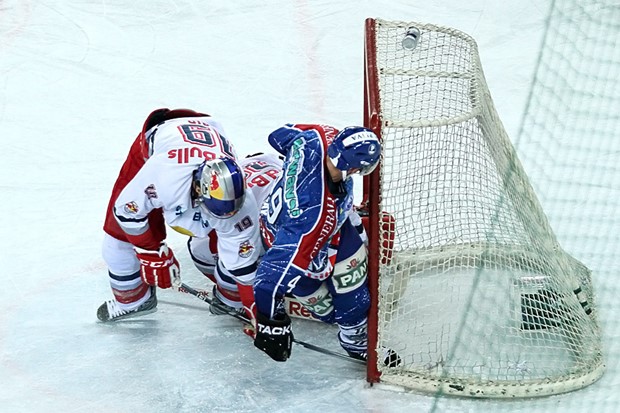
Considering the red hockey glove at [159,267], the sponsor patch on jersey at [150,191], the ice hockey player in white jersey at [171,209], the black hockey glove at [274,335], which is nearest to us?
the black hockey glove at [274,335]

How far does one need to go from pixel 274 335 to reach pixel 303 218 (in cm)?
45

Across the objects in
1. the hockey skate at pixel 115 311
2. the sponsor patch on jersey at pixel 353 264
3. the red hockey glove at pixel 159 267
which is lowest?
the hockey skate at pixel 115 311

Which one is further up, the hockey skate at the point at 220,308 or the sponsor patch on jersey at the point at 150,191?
the sponsor patch on jersey at the point at 150,191

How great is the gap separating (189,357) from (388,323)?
2.63 ft

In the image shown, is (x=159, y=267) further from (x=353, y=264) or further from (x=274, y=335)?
(x=353, y=264)

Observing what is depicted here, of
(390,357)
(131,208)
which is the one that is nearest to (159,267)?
(131,208)

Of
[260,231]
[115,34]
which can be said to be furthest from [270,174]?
[115,34]

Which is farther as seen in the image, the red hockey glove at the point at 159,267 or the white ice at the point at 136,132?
the red hockey glove at the point at 159,267

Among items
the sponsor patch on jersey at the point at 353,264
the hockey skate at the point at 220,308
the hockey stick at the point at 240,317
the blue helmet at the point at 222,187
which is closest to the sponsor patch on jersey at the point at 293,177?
the blue helmet at the point at 222,187

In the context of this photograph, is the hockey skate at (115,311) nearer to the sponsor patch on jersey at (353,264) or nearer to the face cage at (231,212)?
the face cage at (231,212)

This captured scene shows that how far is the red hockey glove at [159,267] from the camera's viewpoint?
3.87 metres

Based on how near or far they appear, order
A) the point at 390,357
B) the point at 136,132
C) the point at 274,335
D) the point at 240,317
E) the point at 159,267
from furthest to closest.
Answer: the point at 136,132, the point at 240,317, the point at 159,267, the point at 390,357, the point at 274,335

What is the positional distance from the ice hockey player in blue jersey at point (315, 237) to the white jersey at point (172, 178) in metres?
0.28

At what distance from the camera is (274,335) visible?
3432mm
